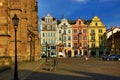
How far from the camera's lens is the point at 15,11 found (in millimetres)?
42188

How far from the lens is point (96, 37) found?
139875 mm

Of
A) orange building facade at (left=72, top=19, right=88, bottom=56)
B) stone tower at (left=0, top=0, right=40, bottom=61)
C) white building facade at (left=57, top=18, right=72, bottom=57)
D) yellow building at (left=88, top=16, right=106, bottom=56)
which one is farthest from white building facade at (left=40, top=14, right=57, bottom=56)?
stone tower at (left=0, top=0, right=40, bottom=61)

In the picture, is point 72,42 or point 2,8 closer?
point 2,8

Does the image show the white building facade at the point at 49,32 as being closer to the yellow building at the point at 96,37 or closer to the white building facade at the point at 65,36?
the white building facade at the point at 65,36

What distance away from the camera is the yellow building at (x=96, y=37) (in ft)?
452

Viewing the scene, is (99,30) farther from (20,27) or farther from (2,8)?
(2,8)

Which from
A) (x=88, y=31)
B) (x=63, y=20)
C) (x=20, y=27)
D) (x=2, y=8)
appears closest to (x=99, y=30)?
(x=88, y=31)

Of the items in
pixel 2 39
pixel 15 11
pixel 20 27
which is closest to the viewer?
pixel 2 39

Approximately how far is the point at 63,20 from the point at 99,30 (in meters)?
14.5

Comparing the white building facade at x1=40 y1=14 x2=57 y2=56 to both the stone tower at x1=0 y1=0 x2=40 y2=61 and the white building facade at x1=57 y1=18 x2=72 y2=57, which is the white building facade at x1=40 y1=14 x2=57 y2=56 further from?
the stone tower at x1=0 y1=0 x2=40 y2=61

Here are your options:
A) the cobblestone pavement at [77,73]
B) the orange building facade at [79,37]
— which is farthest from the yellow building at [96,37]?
the cobblestone pavement at [77,73]

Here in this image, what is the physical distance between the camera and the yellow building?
137875 millimetres

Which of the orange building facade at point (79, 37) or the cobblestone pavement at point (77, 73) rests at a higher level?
the orange building facade at point (79, 37)

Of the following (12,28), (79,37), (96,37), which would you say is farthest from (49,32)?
(12,28)
